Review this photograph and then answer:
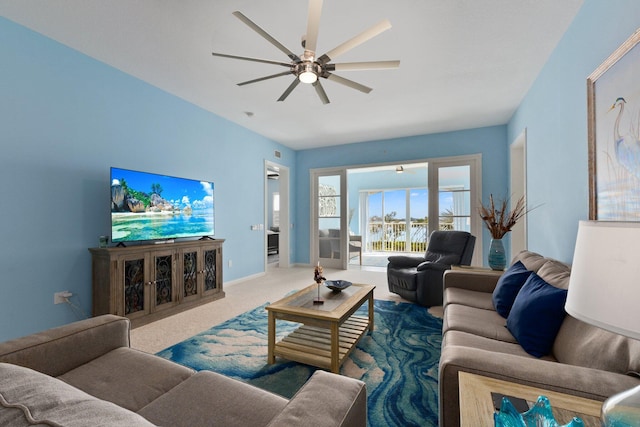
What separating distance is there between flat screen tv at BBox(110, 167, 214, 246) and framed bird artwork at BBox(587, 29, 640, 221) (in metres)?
3.90

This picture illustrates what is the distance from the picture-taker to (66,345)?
1237mm

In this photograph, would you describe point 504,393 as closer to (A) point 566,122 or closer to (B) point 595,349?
(B) point 595,349

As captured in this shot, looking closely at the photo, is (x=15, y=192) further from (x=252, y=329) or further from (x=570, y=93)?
(x=570, y=93)

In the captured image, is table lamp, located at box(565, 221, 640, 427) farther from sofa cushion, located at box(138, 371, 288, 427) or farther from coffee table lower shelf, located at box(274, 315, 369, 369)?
coffee table lower shelf, located at box(274, 315, 369, 369)

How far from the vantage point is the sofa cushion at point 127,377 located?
1.06m

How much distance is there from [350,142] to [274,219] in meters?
4.62

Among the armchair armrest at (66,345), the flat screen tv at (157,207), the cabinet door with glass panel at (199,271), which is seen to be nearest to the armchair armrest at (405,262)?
the cabinet door with glass panel at (199,271)

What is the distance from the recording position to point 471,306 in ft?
7.29

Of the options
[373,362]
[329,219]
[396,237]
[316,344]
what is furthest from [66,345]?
[396,237]

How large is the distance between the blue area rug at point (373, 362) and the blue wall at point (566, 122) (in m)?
1.42

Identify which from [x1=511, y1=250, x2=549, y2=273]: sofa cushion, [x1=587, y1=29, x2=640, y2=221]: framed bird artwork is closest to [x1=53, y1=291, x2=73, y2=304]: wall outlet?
[x1=511, y1=250, x2=549, y2=273]: sofa cushion

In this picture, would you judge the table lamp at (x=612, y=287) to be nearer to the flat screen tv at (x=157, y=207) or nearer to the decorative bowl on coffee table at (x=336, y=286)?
the decorative bowl on coffee table at (x=336, y=286)

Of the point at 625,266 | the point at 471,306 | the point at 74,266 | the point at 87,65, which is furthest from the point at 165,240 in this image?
the point at 625,266

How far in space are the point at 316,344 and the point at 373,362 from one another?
0.46 meters
